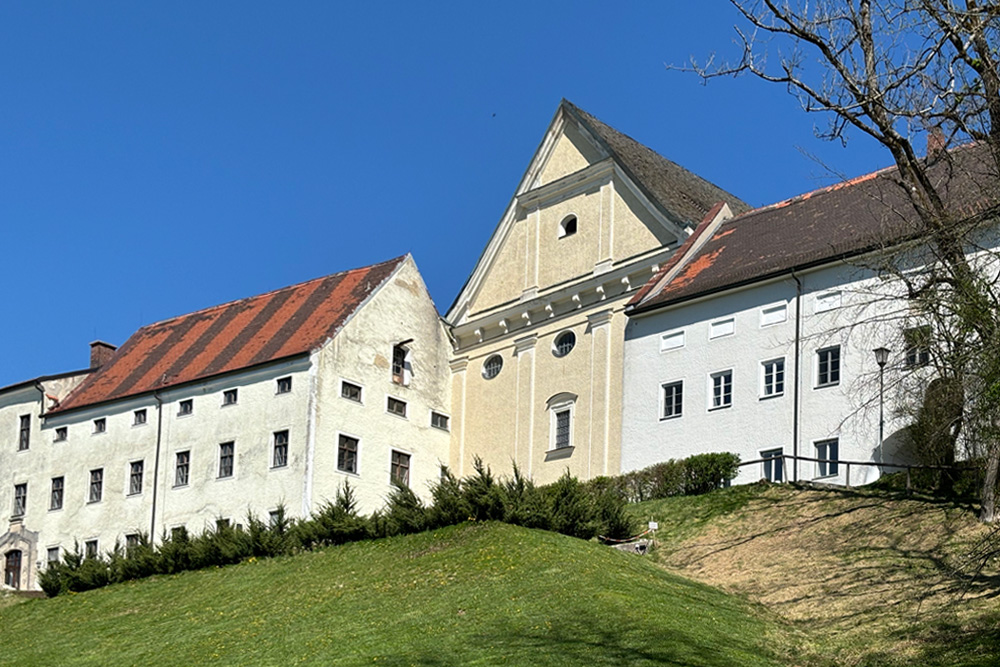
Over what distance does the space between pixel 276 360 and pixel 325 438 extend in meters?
3.31

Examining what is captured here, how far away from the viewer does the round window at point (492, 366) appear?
5175 cm

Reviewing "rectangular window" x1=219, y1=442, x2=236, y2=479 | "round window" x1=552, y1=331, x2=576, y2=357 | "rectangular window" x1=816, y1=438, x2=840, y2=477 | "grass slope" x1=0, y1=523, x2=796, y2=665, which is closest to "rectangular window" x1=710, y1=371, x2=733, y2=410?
"rectangular window" x1=816, y1=438, x2=840, y2=477

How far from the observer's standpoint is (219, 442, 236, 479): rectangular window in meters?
48.3

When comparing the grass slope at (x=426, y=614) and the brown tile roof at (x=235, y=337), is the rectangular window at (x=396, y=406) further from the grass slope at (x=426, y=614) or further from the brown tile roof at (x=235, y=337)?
the grass slope at (x=426, y=614)

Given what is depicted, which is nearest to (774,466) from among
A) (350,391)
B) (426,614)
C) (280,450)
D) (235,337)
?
(426,614)

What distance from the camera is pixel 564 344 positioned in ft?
162

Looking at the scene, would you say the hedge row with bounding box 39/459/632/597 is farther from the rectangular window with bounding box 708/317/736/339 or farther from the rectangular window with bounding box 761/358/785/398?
the rectangular window with bounding box 708/317/736/339

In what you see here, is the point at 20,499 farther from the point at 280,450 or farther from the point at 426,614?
the point at 426,614

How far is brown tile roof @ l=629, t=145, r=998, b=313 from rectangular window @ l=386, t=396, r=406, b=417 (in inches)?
383

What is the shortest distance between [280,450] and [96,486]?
8.47m

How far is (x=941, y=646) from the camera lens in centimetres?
2420

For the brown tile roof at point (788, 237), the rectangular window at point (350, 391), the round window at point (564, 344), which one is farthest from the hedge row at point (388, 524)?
the round window at point (564, 344)

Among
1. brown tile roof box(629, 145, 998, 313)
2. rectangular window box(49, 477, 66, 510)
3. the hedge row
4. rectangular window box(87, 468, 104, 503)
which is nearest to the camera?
the hedge row

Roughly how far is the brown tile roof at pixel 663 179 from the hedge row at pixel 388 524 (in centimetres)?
1178
